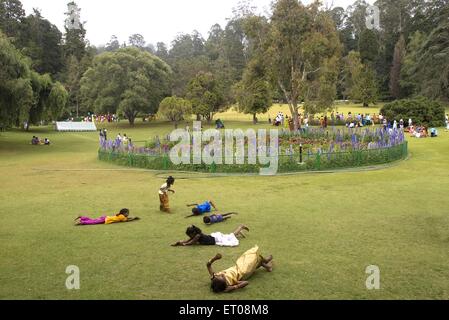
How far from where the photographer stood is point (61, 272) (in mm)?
7961

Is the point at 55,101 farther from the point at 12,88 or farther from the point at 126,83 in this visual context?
the point at 126,83

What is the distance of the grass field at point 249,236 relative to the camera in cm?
728

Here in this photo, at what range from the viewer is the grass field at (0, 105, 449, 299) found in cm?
Answer: 728

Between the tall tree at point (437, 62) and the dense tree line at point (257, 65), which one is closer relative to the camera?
the tall tree at point (437, 62)

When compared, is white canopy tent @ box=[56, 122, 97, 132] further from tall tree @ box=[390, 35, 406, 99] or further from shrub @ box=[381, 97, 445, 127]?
tall tree @ box=[390, 35, 406, 99]

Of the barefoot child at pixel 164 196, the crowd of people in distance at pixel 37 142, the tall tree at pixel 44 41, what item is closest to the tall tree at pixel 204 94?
the crowd of people in distance at pixel 37 142

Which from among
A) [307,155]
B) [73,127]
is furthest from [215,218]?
[73,127]

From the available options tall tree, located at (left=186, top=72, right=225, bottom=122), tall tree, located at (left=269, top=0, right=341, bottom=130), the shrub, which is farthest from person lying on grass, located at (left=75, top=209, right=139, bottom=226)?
tall tree, located at (left=186, top=72, right=225, bottom=122)

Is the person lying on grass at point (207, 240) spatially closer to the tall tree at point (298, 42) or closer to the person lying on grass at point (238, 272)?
the person lying on grass at point (238, 272)

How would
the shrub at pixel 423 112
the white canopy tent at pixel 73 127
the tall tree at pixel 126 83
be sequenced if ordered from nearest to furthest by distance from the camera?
the shrub at pixel 423 112 < the tall tree at pixel 126 83 < the white canopy tent at pixel 73 127

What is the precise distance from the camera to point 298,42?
102 feet

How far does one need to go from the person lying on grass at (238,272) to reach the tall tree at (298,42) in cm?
2510

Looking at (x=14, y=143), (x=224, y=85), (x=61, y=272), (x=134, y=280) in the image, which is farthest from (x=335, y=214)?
(x=224, y=85)

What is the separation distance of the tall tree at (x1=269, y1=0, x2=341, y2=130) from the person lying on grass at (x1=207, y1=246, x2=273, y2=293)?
25.1m
